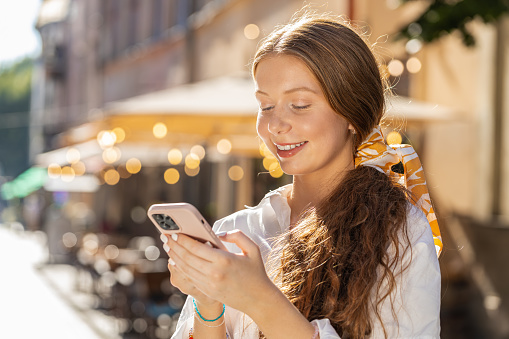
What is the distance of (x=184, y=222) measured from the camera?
5.39ft

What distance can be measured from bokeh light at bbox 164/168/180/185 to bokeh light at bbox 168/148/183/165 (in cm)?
753

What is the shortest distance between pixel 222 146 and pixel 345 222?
778cm

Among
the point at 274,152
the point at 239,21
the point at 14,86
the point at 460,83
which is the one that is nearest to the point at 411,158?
the point at 274,152

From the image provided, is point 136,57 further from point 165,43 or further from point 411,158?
point 411,158

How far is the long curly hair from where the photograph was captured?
1.77m

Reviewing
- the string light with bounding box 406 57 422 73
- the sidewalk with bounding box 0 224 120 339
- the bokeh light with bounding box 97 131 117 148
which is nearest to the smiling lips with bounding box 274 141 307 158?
the bokeh light with bounding box 97 131 117 148


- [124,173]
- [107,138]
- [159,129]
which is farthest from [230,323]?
[124,173]

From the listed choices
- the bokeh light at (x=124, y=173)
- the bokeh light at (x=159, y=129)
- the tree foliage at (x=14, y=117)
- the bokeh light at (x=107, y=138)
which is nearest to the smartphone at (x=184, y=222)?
the bokeh light at (x=159, y=129)

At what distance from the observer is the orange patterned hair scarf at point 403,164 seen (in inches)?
78.6

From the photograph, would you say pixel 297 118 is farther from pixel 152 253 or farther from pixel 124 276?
pixel 152 253

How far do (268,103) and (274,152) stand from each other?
133 millimetres

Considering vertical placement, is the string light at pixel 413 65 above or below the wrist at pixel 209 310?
above

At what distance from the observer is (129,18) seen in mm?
22547

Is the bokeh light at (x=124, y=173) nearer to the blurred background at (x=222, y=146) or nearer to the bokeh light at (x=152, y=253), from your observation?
the blurred background at (x=222, y=146)
